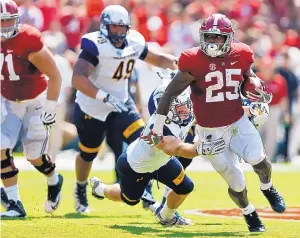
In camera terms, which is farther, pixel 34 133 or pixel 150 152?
pixel 34 133

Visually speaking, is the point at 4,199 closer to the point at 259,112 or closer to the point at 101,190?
the point at 101,190

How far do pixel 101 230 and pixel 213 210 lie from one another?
8.11ft

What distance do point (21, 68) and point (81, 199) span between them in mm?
1560

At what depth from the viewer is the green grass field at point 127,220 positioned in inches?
309

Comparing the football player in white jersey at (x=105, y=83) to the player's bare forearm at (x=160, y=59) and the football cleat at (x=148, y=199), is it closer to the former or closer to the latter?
the player's bare forearm at (x=160, y=59)

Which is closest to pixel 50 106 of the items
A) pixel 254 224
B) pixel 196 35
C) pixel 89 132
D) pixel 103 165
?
pixel 89 132

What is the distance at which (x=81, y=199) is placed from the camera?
1002 cm

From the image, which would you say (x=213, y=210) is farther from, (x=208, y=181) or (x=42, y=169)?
(x=208, y=181)

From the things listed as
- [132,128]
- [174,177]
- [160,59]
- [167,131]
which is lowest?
[132,128]

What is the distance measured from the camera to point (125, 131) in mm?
9672

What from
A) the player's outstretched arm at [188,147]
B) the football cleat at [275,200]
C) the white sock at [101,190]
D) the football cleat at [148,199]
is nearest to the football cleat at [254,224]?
the football cleat at [275,200]

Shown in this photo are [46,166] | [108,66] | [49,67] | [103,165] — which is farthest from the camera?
[103,165]

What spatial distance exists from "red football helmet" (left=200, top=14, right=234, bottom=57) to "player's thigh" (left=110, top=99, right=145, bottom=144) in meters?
1.84

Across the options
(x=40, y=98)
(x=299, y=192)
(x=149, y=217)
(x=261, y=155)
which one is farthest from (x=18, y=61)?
(x=299, y=192)
